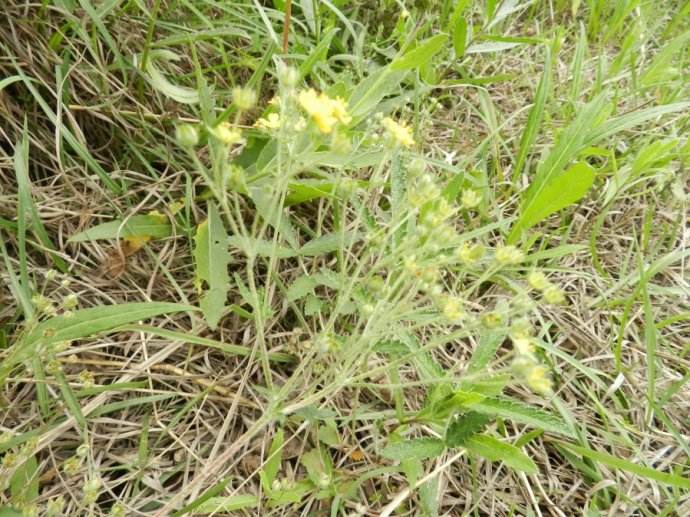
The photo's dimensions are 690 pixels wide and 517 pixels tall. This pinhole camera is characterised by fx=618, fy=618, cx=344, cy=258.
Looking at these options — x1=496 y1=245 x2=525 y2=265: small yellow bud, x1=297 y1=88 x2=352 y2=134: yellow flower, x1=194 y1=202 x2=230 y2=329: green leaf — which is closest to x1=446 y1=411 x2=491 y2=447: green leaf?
x1=496 y1=245 x2=525 y2=265: small yellow bud

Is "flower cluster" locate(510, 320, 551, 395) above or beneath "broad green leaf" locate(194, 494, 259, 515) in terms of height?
above

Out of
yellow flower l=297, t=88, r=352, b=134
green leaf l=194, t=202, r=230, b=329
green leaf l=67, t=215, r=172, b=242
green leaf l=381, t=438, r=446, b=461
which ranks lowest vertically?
green leaf l=67, t=215, r=172, b=242

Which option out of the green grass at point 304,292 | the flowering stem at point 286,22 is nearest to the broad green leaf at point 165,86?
the green grass at point 304,292

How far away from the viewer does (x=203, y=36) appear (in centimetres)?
171

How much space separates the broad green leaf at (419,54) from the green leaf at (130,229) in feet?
2.40

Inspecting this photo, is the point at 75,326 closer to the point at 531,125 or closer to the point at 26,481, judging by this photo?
the point at 26,481

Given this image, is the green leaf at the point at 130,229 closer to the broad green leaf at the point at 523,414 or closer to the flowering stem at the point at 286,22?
the flowering stem at the point at 286,22

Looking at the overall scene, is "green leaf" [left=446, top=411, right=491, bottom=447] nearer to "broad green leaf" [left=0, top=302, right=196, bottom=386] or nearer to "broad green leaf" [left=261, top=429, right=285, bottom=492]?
"broad green leaf" [left=261, top=429, right=285, bottom=492]

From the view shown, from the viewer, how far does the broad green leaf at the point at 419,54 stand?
1.55m

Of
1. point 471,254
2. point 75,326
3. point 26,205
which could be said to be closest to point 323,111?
point 471,254

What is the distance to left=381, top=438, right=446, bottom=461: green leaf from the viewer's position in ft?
4.31

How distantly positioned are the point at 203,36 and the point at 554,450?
147 centimetres

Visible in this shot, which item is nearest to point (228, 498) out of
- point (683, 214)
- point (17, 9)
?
point (17, 9)

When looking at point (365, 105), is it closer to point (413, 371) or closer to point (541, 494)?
point (413, 371)
